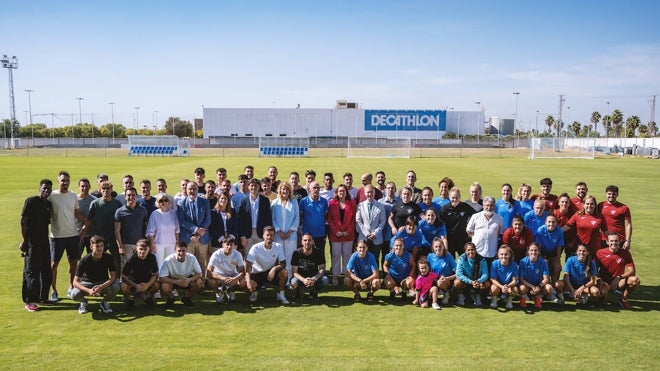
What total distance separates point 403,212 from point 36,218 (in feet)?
19.0

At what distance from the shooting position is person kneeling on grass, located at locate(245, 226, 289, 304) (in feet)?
23.9

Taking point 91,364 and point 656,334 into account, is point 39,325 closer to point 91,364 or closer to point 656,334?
point 91,364

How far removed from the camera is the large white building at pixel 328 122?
8081 centimetres

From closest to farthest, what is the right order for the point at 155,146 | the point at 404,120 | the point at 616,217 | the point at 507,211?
the point at 616,217 → the point at 507,211 → the point at 155,146 → the point at 404,120

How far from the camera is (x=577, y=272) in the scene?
714 centimetres

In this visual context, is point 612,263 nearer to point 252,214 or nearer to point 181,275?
point 252,214

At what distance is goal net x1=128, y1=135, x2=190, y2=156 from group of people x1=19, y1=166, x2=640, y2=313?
45434 millimetres

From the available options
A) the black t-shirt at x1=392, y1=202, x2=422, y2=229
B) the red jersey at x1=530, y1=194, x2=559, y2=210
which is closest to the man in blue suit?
the black t-shirt at x1=392, y1=202, x2=422, y2=229

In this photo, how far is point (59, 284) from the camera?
8.15m

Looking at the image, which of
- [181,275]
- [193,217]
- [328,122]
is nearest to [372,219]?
[193,217]

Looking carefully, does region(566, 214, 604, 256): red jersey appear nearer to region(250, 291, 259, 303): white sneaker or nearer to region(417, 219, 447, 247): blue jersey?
region(417, 219, 447, 247): blue jersey

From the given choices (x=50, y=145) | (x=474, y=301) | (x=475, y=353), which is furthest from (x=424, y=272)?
(x=50, y=145)

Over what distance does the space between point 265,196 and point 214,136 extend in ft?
249

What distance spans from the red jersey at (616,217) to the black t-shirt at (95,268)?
26.4 feet
